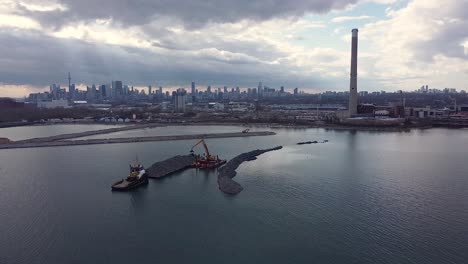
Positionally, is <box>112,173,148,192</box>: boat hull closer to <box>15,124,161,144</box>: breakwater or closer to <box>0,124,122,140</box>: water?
<box>15,124,161,144</box>: breakwater

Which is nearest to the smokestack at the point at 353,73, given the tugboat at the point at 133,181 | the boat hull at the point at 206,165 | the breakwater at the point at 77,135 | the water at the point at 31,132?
the breakwater at the point at 77,135

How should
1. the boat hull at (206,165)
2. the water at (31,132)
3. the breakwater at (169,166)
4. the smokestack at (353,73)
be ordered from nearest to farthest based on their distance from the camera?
the breakwater at (169,166), the boat hull at (206,165), the water at (31,132), the smokestack at (353,73)

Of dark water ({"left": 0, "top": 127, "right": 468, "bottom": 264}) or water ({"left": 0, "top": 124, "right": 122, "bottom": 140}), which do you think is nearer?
dark water ({"left": 0, "top": 127, "right": 468, "bottom": 264})

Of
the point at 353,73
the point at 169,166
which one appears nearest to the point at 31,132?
the point at 169,166

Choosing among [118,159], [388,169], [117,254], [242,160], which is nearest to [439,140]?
[388,169]

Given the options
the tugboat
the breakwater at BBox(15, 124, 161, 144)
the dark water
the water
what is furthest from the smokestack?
the tugboat

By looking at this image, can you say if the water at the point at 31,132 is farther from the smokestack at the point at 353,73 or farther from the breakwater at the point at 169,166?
the smokestack at the point at 353,73
